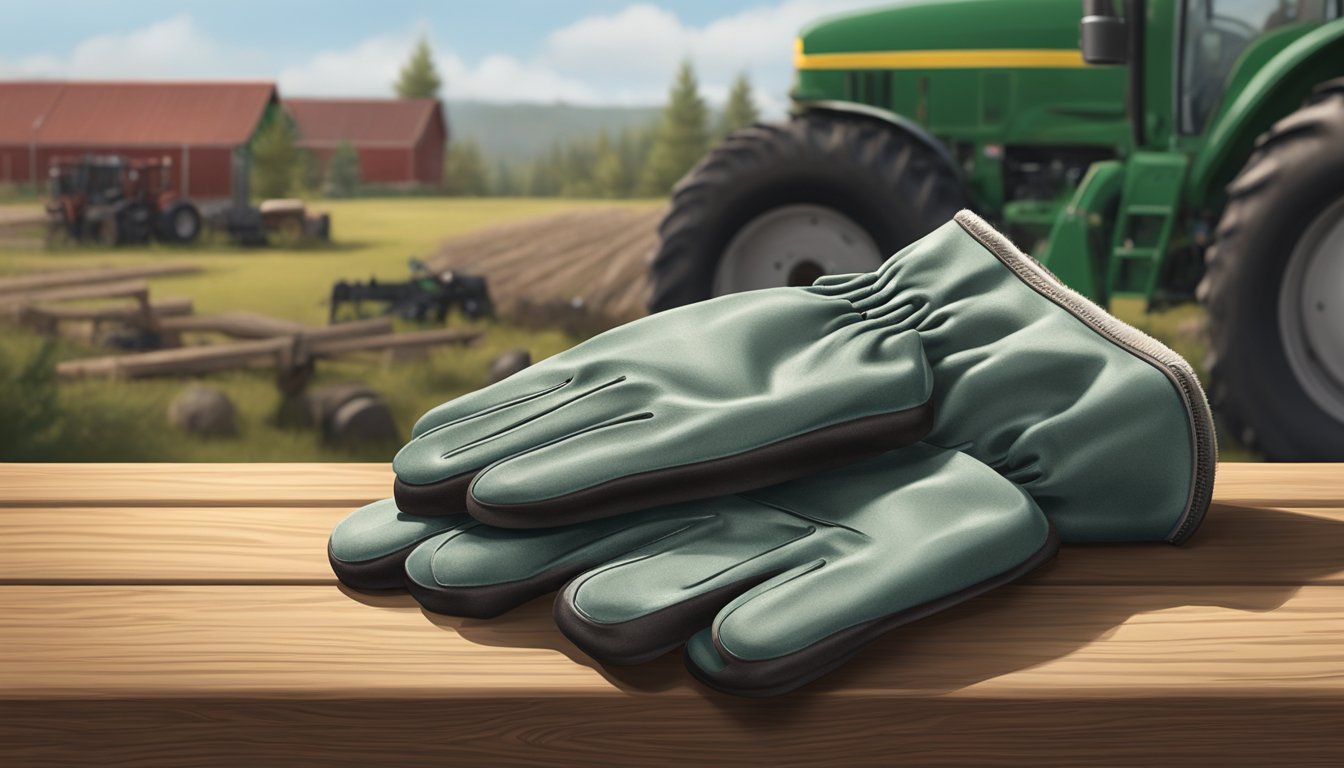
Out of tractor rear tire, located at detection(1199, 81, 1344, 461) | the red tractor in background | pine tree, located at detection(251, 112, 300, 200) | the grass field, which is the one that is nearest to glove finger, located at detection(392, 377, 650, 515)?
tractor rear tire, located at detection(1199, 81, 1344, 461)

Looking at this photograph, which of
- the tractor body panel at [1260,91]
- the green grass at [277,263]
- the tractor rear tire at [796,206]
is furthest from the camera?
the green grass at [277,263]

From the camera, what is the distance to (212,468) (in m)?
1.17

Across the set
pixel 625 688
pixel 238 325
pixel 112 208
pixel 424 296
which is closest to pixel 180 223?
pixel 112 208

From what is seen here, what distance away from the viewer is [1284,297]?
225 cm

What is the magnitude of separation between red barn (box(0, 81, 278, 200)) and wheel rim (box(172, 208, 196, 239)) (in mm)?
3641

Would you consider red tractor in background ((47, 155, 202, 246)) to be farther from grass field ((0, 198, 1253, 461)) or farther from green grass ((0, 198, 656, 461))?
grass field ((0, 198, 1253, 461))

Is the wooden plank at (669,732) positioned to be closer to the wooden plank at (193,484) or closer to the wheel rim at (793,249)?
the wooden plank at (193,484)

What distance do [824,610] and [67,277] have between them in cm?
558

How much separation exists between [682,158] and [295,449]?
49.3ft

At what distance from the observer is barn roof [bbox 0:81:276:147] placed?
35.4ft

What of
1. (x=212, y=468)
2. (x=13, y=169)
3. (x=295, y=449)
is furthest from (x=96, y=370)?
(x=13, y=169)

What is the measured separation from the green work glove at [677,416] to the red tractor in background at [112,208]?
677cm

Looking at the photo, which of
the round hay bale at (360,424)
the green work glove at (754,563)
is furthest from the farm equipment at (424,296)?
the green work glove at (754,563)

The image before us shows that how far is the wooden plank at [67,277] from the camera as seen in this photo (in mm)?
5164
